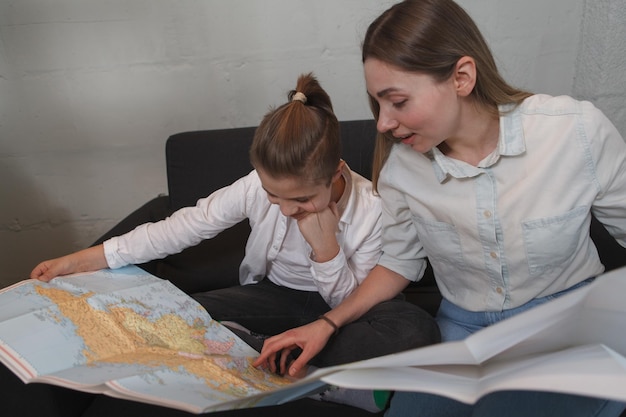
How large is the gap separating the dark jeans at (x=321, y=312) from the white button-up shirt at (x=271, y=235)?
68 millimetres

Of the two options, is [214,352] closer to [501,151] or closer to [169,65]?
→ [501,151]

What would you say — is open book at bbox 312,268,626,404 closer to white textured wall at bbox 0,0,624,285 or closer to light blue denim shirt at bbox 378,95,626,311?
light blue denim shirt at bbox 378,95,626,311

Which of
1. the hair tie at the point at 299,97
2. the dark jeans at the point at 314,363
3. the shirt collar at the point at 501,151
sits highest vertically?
the hair tie at the point at 299,97

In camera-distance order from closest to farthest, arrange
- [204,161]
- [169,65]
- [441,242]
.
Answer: [441,242]
[204,161]
[169,65]

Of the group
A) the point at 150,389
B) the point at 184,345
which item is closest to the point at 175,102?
the point at 184,345

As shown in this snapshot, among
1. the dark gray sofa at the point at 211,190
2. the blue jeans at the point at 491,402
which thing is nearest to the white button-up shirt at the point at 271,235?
the dark gray sofa at the point at 211,190

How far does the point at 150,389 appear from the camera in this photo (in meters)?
0.70

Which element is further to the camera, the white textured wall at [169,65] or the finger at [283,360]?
the white textured wall at [169,65]

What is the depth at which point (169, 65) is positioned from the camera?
1784mm

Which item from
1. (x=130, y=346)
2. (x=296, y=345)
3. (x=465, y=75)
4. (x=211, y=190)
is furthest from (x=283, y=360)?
(x=211, y=190)

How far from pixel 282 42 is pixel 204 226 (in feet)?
2.57

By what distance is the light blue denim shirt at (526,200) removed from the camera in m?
0.91

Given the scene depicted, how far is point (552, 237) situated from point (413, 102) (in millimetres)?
351

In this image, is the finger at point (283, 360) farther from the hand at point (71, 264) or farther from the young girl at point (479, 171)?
the hand at point (71, 264)
